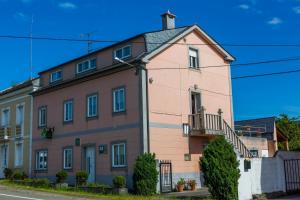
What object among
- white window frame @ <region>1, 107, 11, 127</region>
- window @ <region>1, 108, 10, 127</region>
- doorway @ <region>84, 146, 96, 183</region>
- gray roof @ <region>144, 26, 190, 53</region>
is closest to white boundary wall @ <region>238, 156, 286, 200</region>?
gray roof @ <region>144, 26, 190, 53</region>

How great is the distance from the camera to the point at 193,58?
91.1 feet

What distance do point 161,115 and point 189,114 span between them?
95.9 inches

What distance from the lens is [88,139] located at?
88.2 ft

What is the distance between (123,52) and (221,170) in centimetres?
1112

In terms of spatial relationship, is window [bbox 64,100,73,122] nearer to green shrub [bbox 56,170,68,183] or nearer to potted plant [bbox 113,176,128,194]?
green shrub [bbox 56,170,68,183]

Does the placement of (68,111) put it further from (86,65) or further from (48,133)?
(86,65)

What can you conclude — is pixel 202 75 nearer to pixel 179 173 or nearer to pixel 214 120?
pixel 214 120

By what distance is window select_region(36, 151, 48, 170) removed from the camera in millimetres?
30375

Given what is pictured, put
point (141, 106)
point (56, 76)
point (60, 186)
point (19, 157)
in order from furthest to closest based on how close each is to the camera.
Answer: point (19, 157) → point (56, 76) → point (60, 186) → point (141, 106)

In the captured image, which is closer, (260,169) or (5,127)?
(260,169)

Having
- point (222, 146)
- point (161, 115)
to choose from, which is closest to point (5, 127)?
point (161, 115)

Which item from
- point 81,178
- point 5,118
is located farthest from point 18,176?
point 5,118

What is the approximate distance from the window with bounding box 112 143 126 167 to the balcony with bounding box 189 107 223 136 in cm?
420

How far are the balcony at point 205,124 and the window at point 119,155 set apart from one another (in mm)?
4197
